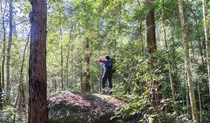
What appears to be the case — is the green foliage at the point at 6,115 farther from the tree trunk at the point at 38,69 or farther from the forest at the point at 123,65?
the tree trunk at the point at 38,69

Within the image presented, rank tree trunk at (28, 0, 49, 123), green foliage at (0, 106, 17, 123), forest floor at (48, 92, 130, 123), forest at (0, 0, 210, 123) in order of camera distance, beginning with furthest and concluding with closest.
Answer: forest floor at (48, 92, 130, 123) < green foliage at (0, 106, 17, 123) < tree trunk at (28, 0, 49, 123) < forest at (0, 0, 210, 123)

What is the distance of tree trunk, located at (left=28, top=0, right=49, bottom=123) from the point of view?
4.45m

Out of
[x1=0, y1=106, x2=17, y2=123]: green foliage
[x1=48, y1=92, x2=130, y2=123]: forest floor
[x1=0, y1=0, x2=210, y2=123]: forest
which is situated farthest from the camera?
[x1=48, y1=92, x2=130, y2=123]: forest floor

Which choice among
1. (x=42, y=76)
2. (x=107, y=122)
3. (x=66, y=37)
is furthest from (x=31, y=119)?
(x=66, y=37)

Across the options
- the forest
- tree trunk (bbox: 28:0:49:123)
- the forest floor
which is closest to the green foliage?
the forest

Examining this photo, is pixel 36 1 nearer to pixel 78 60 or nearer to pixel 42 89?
pixel 42 89

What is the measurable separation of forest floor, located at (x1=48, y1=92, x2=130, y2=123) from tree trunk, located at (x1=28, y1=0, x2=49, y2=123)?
148 cm

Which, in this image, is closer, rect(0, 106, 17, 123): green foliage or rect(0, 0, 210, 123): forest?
rect(0, 0, 210, 123): forest

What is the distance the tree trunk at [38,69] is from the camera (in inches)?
175

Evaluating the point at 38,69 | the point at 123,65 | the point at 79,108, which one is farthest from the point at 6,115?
the point at 123,65

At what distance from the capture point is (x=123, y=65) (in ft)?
15.3

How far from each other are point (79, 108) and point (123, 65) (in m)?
2.51

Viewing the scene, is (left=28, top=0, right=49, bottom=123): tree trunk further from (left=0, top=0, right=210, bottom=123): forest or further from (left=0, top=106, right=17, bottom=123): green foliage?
(left=0, top=106, right=17, bottom=123): green foliage

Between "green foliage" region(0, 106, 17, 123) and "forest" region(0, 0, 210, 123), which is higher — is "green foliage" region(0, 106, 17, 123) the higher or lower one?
the lower one
